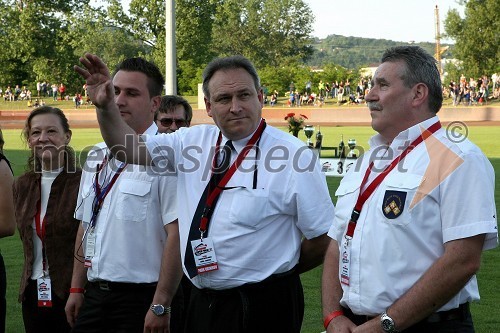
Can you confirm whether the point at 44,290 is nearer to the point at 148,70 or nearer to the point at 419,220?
the point at 148,70

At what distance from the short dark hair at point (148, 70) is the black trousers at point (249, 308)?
1.27m

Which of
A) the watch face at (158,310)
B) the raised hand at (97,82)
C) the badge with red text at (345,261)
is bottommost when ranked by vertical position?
the watch face at (158,310)

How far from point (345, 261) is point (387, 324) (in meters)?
0.34

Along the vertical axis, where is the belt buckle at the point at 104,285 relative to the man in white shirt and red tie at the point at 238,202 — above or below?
below

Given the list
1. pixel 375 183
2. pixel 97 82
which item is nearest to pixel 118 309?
pixel 97 82

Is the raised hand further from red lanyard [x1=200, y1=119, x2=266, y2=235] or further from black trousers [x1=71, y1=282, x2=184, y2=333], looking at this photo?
black trousers [x1=71, y1=282, x2=184, y2=333]

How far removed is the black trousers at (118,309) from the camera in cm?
429

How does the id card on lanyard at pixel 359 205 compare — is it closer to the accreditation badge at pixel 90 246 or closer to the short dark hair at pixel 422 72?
the short dark hair at pixel 422 72

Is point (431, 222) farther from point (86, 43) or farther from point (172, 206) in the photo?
point (86, 43)

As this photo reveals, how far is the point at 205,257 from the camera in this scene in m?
3.71

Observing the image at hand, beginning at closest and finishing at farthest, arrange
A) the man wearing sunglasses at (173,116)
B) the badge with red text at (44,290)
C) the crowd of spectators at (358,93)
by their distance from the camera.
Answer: the badge with red text at (44,290) → the man wearing sunglasses at (173,116) → the crowd of spectators at (358,93)

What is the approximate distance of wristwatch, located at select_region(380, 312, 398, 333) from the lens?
10.5 feet

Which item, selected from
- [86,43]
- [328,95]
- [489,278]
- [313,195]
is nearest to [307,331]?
[489,278]

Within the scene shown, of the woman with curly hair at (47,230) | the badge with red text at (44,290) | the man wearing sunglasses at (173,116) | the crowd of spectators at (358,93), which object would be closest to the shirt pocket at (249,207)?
the woman with curly hair at (47,230)
